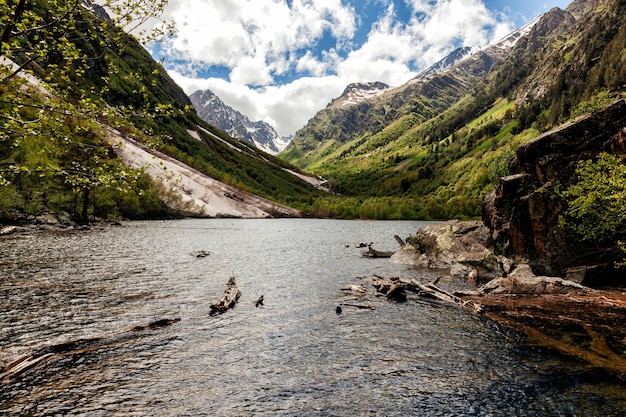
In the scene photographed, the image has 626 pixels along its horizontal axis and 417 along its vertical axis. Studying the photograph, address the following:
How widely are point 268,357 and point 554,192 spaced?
100ft

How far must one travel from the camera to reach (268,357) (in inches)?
679

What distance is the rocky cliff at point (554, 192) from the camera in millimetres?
30578

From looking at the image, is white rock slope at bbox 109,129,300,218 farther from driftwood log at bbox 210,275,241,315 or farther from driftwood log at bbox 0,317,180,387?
driftwood log at bbox 0,317,180,387

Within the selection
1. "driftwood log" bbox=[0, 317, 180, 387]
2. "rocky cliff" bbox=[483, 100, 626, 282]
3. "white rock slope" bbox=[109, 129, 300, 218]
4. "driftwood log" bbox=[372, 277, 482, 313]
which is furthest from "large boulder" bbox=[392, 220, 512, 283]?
"white rock slope" bbox=[109, 129, 300, 218]

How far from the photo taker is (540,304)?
2492 centimetres

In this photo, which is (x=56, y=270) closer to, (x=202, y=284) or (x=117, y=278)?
(x=117, y=278)

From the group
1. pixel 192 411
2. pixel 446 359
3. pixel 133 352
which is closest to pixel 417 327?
pixel 446 359

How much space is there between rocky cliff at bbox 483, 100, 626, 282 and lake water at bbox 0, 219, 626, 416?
48.0ft

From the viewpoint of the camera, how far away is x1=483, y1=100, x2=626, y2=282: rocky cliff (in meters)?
30.6

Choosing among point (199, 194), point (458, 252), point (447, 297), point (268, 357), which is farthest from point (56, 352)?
point (199, 194)

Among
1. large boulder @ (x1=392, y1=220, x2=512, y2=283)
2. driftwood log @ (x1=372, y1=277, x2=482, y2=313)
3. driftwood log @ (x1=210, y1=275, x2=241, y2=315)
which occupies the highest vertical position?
large boulder @ (x1=392, y1=220, x2=512, y2=283)

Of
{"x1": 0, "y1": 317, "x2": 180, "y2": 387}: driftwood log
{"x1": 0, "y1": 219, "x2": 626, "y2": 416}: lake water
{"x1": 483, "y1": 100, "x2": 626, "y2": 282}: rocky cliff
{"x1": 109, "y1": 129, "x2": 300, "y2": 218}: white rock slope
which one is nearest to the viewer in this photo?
{"x1": 0, "y1": 219, "x2": 626, "y2": 416}: lake water

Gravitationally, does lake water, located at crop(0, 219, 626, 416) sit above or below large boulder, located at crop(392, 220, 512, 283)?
below

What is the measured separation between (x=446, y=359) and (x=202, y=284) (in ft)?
74.0
